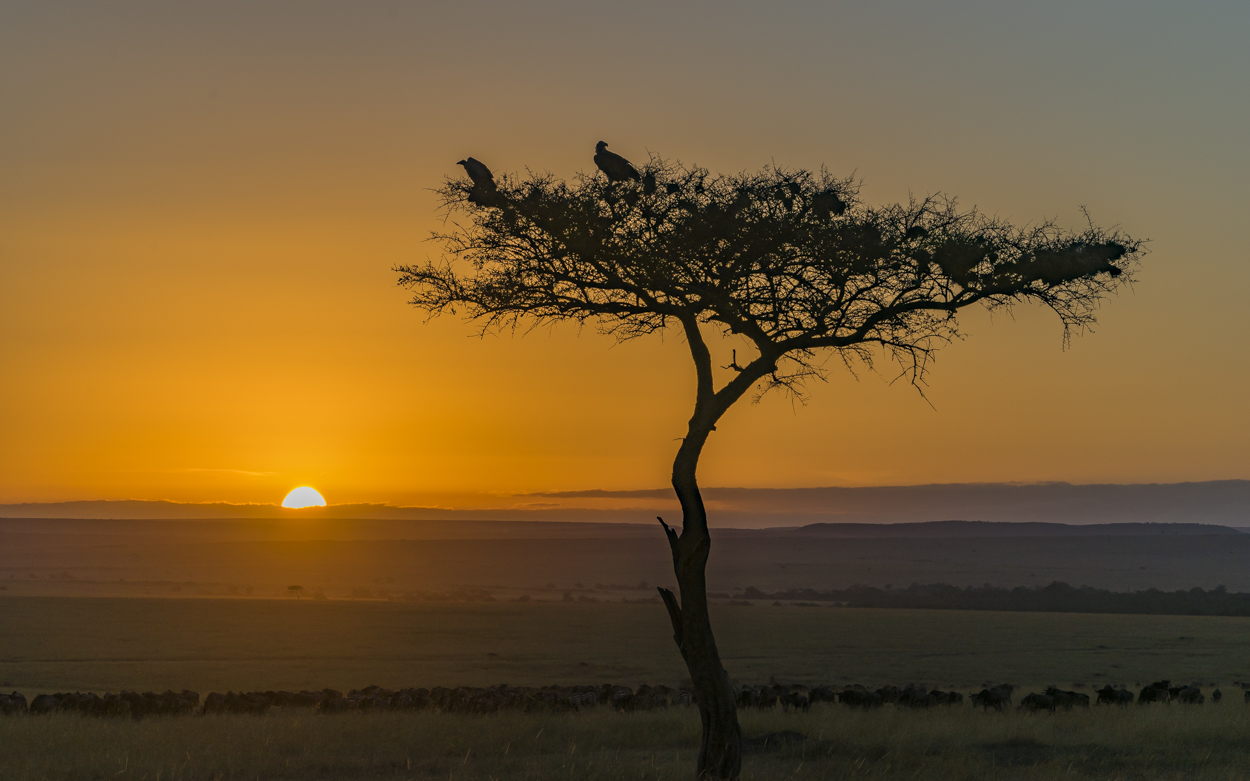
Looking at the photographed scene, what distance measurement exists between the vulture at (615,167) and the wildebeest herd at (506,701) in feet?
36.7

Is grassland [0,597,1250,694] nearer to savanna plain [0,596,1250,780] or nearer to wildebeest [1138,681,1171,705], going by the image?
savanna plain [0,596,1250,780]

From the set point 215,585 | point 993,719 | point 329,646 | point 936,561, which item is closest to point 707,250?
point 993,719

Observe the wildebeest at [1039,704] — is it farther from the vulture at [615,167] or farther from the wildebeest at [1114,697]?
the vulture at [615,167]

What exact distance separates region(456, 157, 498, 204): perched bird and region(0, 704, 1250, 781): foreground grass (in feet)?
26.1

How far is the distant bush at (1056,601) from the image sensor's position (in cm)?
8312

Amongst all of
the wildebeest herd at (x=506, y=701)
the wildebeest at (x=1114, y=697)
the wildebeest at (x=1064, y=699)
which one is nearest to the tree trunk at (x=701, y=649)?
the wildebeest herd at (x=506, y=701)

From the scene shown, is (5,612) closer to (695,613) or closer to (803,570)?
(695,613)

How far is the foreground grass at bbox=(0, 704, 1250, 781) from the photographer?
1453 centimetres

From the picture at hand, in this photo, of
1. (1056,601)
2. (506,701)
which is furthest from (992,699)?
(1056,601)

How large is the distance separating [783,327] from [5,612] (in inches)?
2499

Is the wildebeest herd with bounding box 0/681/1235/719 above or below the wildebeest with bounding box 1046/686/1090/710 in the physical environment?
below

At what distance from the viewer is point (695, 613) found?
14055 millimetres

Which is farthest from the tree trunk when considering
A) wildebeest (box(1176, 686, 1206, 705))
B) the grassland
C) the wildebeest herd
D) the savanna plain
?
the grassland

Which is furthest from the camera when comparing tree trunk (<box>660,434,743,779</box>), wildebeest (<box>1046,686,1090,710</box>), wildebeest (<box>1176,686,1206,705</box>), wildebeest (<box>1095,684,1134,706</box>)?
wildebeest (<box>1095,684,1134,706</box>)
